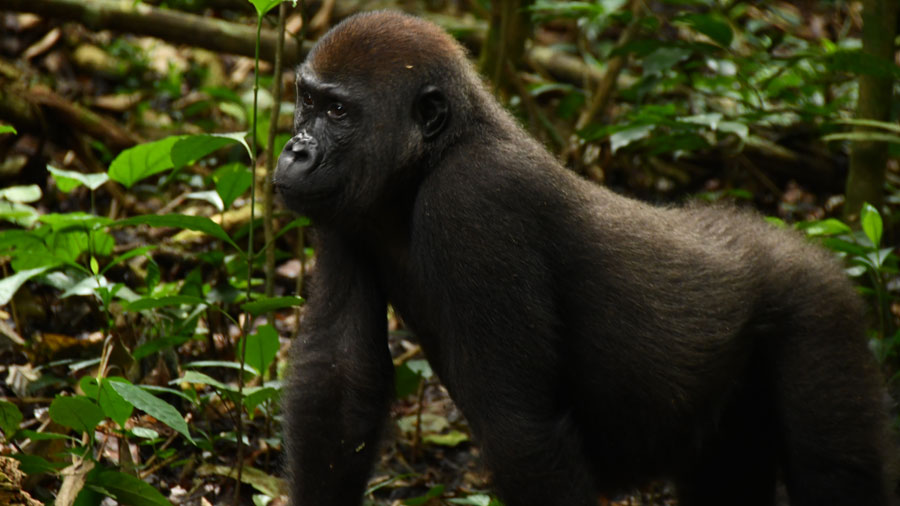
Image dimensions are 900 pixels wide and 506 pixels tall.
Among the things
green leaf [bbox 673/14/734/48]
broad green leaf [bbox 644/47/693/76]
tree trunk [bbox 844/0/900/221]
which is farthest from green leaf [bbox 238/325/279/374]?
tree trunk [bbox 844/0/900/221]

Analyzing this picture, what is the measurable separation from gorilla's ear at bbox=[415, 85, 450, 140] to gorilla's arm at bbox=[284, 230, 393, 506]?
61 cm

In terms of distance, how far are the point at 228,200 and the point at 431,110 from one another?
1.19 meters

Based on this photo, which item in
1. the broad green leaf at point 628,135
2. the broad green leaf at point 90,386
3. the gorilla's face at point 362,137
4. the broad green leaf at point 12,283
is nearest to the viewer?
the broad green leaf at point 90,386

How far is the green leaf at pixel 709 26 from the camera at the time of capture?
5.53m

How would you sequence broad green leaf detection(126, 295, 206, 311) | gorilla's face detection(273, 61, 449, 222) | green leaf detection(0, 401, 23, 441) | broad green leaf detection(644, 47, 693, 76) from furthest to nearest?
1. broad green leaf detection(644, 47, 693, 76)
2. broad green leaf detection(126, 295, 206, 311)
3. gorilla's face detection(273, 61, 449, 222)
4. green leaf detection(0, 401, 23, 441)

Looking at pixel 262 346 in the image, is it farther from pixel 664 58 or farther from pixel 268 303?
pixel 664 58

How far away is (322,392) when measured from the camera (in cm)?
454

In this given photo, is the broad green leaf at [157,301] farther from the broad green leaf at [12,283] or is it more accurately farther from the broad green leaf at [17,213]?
the broad green leaf at [17,213]

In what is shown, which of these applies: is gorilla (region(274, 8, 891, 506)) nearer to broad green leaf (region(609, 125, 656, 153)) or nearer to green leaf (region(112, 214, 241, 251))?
green leaf (region(112, 214, 241, 251))

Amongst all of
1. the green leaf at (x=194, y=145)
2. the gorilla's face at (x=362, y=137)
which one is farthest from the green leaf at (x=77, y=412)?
the green leaf at (x=194, y=145)

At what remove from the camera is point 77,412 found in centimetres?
387

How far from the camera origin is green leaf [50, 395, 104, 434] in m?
3.82

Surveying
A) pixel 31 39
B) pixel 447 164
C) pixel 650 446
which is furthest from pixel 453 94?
pixel 31 39

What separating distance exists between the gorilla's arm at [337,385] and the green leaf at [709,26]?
2.24 m
